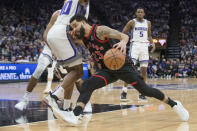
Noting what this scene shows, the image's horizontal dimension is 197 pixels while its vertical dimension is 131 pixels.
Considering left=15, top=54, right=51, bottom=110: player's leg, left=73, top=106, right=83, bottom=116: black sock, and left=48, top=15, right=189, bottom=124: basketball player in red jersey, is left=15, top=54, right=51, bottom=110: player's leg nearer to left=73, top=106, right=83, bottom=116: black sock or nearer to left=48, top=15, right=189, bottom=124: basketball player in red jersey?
left=48, top=15, right=189, bottom=124: basketball player in red jersey

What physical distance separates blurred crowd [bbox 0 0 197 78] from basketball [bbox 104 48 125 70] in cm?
1175

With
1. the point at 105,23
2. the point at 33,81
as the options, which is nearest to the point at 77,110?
the point at 33,81

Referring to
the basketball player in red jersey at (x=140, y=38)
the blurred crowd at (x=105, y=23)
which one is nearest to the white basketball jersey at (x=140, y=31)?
the basketball player in red jersey at (x=140, y=38)

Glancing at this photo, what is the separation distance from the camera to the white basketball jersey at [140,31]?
7977 mm

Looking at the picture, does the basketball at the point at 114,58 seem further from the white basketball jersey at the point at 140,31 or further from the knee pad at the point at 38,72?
the white basketball jersey at the point at 140,31

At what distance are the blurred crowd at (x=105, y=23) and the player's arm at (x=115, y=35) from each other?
11606 millimetres

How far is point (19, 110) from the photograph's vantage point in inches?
218

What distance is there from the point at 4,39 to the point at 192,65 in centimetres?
1058

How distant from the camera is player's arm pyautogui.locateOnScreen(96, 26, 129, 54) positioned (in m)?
3.85

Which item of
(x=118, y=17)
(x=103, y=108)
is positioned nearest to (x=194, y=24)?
(x=118, y=17)

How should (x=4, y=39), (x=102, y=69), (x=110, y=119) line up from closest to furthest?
(x=102, y=69), (x=110, y=119), (x=4, y=39)

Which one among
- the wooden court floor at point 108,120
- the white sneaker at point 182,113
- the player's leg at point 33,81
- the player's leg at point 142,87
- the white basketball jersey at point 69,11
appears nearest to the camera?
the wooden court floor at point 108,120

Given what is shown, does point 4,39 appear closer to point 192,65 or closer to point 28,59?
point 28,59

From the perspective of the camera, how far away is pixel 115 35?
3.95 meters
